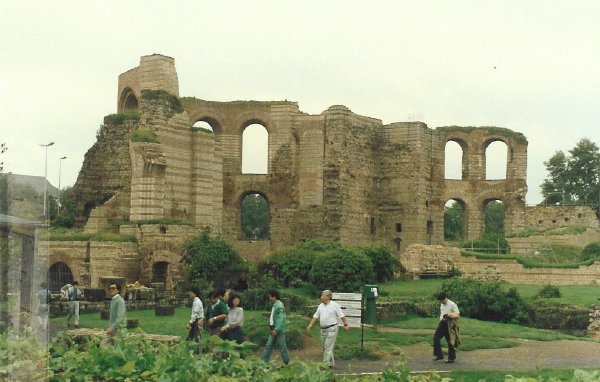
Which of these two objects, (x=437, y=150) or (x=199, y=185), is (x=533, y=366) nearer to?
(x=199, y=185)

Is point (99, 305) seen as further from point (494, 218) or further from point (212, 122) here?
point (494, 218)

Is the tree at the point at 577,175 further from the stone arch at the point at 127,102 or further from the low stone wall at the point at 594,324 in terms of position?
the low stone wall at the point at 594,324

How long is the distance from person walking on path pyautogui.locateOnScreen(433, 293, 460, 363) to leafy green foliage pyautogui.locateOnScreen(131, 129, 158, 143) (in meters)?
17.3

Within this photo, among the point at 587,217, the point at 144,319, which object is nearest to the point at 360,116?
Answer: the point at 587,217

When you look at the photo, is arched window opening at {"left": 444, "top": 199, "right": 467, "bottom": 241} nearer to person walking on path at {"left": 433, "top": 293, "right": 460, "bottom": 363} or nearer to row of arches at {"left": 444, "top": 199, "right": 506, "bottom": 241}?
row of arches at {"left": 444, "top": 199, "right": 506, "bottom": 241}

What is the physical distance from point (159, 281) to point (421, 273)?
878 centimetres

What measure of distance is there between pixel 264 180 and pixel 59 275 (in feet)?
33.6

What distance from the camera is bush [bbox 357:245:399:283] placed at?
88.9ft

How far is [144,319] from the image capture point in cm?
2009

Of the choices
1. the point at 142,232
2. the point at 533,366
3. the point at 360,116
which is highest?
the point at 360,116

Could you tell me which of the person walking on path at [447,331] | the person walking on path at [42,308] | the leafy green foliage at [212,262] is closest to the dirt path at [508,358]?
the person walking on path at [447,331]

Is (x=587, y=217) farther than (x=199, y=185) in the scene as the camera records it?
Yes

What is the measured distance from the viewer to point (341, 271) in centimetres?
2436

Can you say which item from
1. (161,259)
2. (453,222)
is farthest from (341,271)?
(453,222)
